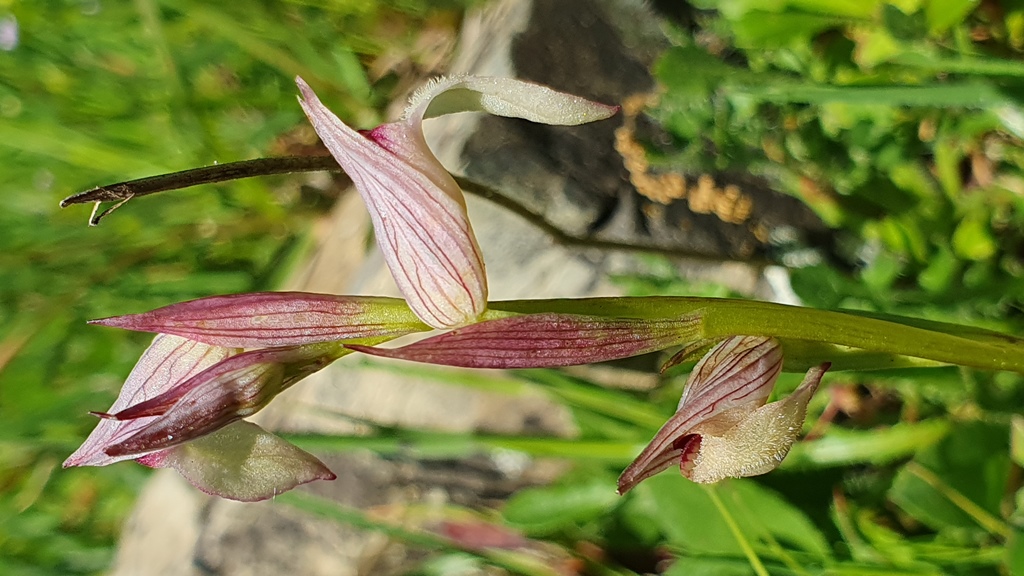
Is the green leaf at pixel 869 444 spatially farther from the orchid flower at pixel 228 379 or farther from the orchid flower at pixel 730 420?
the orchid flower at pixel 228 379

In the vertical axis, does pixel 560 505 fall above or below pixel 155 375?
below

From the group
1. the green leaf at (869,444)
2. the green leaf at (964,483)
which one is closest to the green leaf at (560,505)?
the green leaf at (869,444)

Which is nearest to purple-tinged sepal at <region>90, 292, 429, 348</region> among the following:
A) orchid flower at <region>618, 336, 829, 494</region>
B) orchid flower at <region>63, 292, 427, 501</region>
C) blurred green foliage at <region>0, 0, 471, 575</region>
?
orchid flower at <region>63, 292, 427, 501</region>

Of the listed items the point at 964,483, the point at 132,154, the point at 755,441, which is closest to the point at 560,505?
the point at 964,483

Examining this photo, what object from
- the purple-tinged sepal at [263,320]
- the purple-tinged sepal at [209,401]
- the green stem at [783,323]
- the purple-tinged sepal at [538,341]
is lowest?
the purple-tinged sepal at [209,401]

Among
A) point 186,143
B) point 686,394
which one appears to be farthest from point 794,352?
point 186,143

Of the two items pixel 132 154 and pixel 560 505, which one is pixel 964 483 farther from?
pixel 132 154

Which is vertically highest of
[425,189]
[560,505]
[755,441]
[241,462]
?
[425,189]
